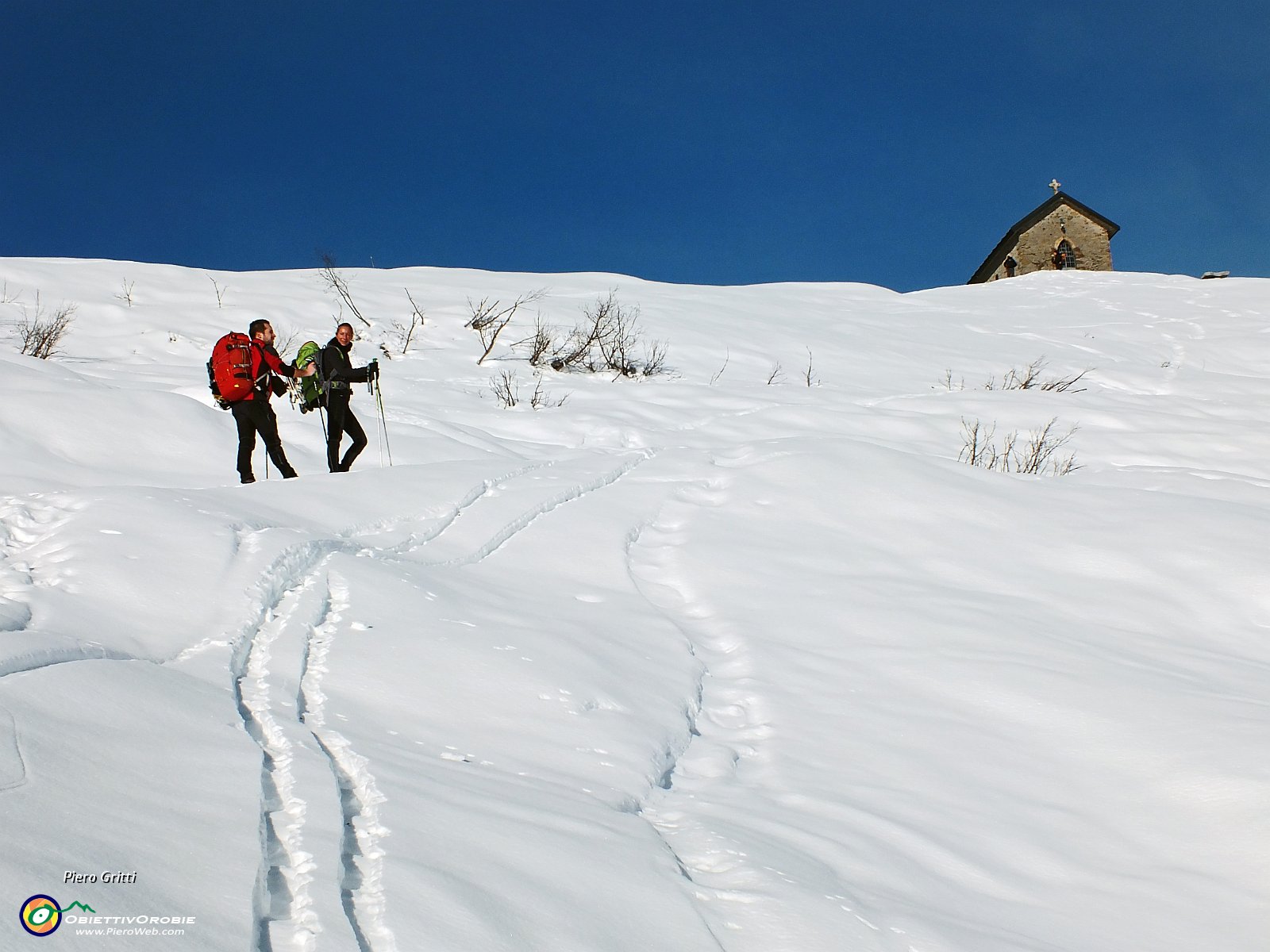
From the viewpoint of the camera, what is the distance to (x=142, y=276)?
14.9 meters

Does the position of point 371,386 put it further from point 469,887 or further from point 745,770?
point 469,887

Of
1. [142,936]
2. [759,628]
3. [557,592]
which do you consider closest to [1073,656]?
[759,628]

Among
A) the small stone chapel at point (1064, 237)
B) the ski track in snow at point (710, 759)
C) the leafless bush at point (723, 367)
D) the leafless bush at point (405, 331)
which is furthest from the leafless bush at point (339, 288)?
the small stone chapel at point (1064, 237)

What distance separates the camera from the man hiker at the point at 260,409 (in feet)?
21.6

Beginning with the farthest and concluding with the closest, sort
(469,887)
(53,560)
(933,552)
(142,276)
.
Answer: (142,276) → (933,552) → (53,560) → (469,887)

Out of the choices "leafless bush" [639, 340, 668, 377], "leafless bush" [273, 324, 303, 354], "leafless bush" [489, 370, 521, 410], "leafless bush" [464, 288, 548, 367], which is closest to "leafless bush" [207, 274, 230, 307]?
"leafless bush" [273, 324, 303, 354]

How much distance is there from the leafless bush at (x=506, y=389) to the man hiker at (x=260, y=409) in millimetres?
4198

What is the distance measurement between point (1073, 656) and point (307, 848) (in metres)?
3.13

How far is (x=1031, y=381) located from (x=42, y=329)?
1283cm

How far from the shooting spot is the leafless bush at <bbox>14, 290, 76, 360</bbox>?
10422 mm

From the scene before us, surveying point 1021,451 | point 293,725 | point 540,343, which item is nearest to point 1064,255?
point 540,343

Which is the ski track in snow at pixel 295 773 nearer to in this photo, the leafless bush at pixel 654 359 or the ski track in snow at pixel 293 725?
the ski track in snow at pixel 293 725

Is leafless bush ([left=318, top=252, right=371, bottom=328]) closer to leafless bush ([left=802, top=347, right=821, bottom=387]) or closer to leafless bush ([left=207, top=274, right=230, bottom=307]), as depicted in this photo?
leafless bush ([left=207, top=274, right=230, bottom=307])

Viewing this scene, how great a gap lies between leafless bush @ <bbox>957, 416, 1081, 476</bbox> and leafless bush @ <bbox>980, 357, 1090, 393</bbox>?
9.29 feet
